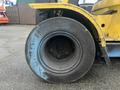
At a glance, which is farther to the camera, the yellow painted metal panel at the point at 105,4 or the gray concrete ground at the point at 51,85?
the yellow painted metal panel at the point at 105,4

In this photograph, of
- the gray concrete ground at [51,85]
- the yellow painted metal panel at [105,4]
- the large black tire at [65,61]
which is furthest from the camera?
the yellow painted metal panel at [105,4]

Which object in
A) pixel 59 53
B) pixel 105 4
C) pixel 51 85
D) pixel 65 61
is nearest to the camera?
pixel 51 85

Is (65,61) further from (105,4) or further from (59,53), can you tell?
(105,4)

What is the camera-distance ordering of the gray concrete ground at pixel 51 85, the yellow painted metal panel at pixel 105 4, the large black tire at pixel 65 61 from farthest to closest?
the yellow painted metal panel at pixel 105 4 < the large black tire at pixel 65 61 < the gray concrete ground at pixel 51 85

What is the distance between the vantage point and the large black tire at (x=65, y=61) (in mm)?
4266

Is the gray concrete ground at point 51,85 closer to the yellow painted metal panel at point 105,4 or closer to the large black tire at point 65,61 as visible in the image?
the large black tire at point 65,61

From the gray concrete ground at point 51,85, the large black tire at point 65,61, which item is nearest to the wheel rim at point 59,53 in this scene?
the large black tire at point 65,61

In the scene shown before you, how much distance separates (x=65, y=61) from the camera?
4508 mm

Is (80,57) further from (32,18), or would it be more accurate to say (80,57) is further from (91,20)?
(32,18)

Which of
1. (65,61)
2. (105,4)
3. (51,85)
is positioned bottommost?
(51,85)

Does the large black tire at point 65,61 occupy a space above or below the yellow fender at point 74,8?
below

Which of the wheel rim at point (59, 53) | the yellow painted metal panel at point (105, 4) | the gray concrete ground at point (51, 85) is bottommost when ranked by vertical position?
the gray concrete ground at point (51, 85)

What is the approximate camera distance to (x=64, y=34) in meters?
4.31

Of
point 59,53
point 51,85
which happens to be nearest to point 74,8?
point 59,53
